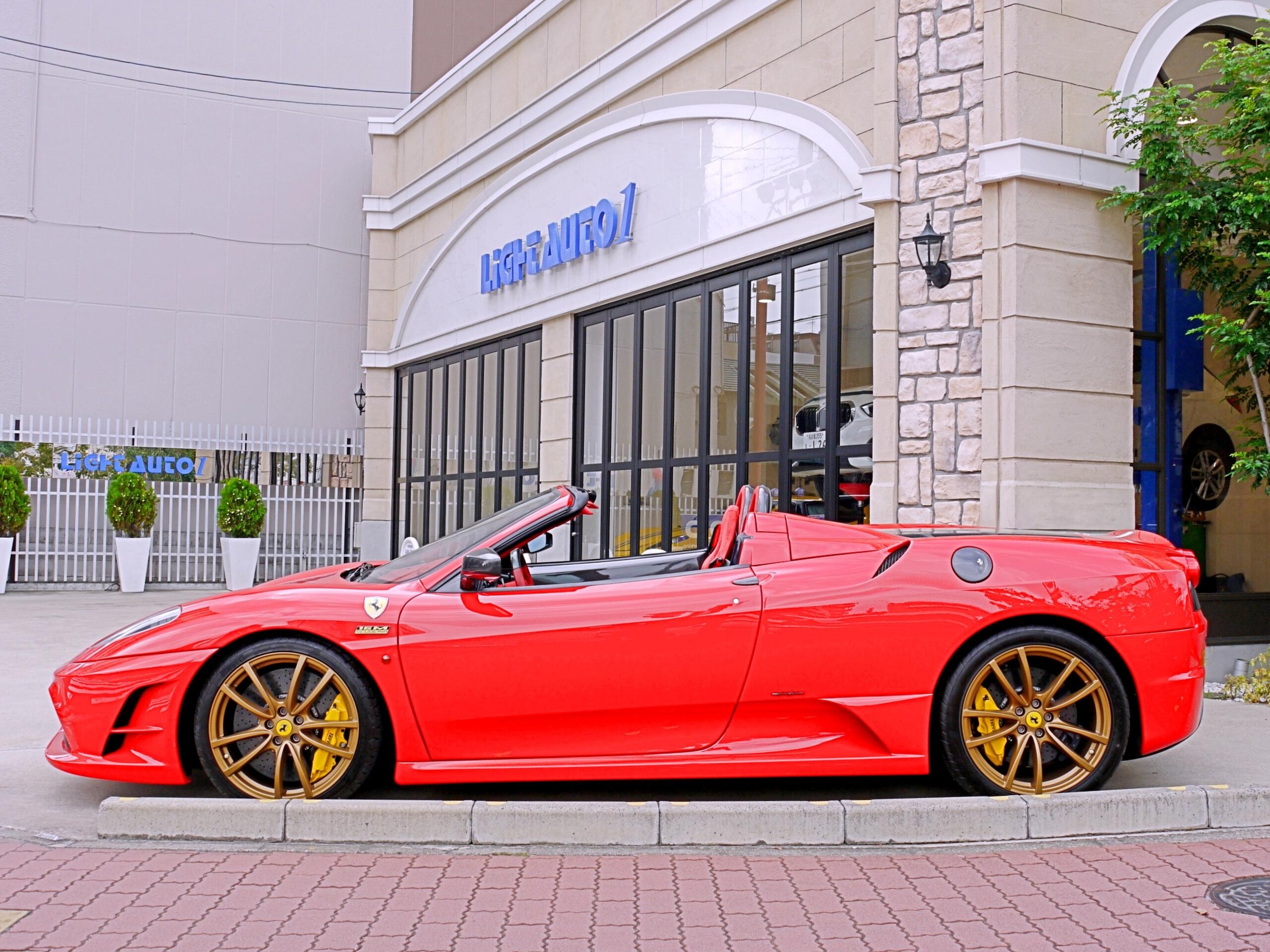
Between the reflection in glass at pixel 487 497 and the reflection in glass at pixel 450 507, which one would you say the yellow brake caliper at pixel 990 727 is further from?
the reflection in glass at pixel 450 507

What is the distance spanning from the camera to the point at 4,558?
1617 cm

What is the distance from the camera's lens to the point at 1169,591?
15.6ft

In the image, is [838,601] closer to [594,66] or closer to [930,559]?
[930,559]

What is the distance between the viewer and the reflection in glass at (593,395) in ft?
44.0

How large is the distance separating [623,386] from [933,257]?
5137mm

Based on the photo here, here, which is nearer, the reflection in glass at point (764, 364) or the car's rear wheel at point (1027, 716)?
the car's rear wheel at point (1027, 716)

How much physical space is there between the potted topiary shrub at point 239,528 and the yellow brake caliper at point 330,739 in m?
13.8

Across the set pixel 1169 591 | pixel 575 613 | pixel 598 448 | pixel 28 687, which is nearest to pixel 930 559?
pixel 1169 591

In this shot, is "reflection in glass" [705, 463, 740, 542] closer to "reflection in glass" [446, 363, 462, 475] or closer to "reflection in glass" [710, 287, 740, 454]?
"reflection in glass" [710, 287, 740, 454]

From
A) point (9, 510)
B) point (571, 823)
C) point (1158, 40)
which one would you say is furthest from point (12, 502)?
point (1158, 40)

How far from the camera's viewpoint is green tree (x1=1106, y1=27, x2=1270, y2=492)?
7.67 meters

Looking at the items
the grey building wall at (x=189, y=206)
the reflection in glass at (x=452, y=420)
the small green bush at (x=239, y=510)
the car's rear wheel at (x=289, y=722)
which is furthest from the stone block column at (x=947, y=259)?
the grey building wall at (x=189, y=206)

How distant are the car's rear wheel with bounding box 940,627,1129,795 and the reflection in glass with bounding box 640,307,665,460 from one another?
7765 mm

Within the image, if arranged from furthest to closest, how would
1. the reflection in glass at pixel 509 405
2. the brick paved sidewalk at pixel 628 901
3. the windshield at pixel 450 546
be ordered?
the reflection in glass at pixel 509 405, the windshield at pixel 450 546, the brick paved sidewalk at pixel 628 901
